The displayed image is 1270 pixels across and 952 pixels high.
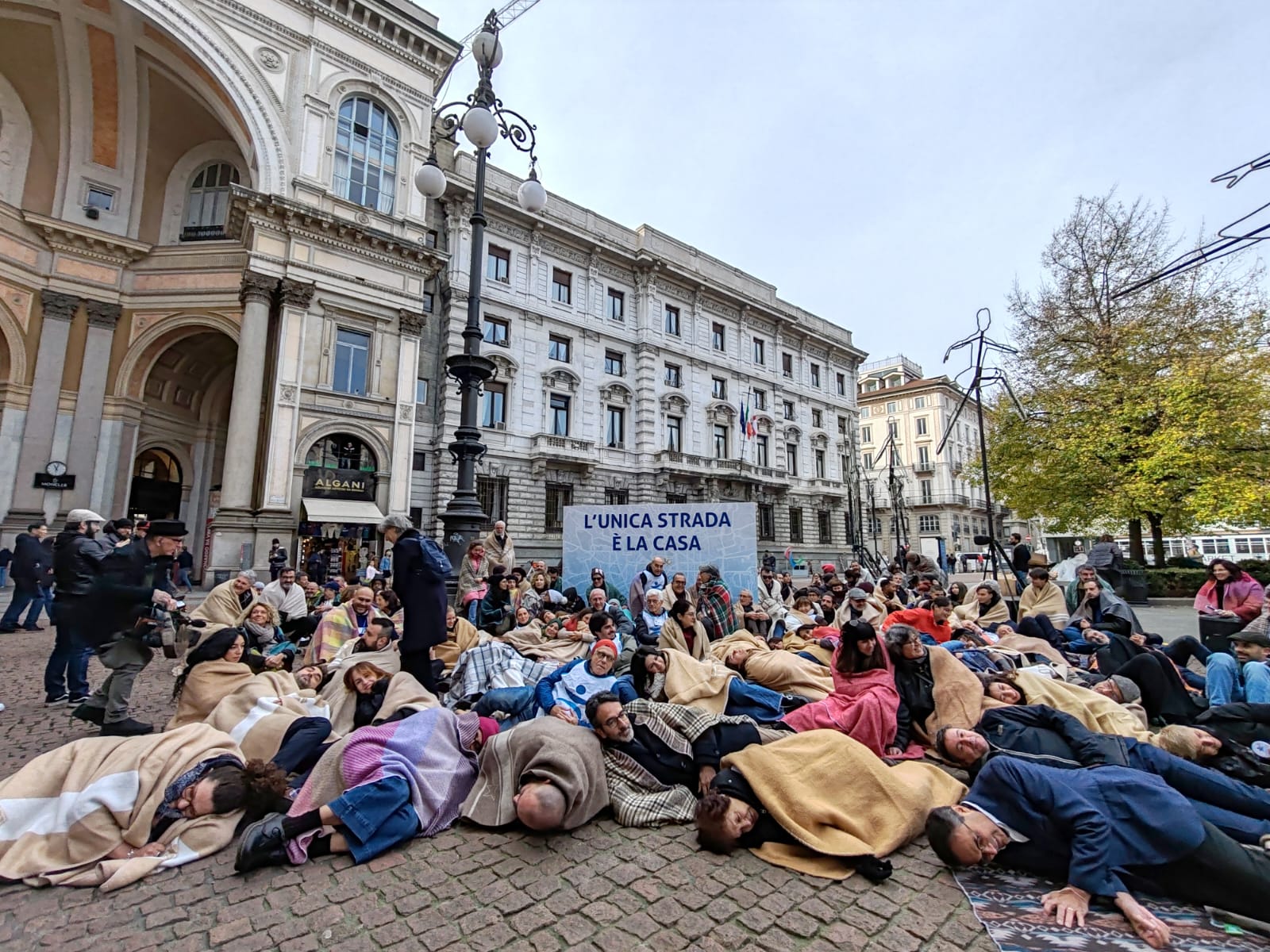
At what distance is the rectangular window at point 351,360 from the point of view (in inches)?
728

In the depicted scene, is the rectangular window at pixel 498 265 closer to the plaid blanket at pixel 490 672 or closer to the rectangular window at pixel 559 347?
the rectangular window at pixel 559 347

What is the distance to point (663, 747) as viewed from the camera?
12.4 ft

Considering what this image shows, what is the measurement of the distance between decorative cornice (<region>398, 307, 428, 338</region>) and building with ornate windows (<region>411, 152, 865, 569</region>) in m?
1.72

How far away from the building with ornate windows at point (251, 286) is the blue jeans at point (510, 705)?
14.5m

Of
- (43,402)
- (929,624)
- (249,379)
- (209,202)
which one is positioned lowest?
(929,624)

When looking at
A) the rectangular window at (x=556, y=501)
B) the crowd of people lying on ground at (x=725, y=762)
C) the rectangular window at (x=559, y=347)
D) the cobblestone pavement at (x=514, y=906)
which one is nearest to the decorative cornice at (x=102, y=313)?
the rectangular window at (x=559, y=347)

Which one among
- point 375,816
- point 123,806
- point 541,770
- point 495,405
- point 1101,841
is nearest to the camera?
point 1101,841

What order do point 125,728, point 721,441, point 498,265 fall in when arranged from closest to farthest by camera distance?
point 125,728
point 498,265
point 721,441

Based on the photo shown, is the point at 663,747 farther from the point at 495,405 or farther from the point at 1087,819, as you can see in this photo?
the point at 495,405

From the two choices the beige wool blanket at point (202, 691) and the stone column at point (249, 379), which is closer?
the beige wool blanket at point (202, 691)

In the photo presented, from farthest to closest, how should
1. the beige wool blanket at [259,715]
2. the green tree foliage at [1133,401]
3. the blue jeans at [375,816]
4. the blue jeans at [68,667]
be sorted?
the green tree foliage at [1133,401] → the blue jeans at [68,667] → the beige wool blanket at [259,715] → the blue jeans at [375,816]

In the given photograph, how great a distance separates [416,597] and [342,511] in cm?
1456

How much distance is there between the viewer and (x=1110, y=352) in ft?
59.1

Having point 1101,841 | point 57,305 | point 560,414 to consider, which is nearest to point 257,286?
point 57,305
